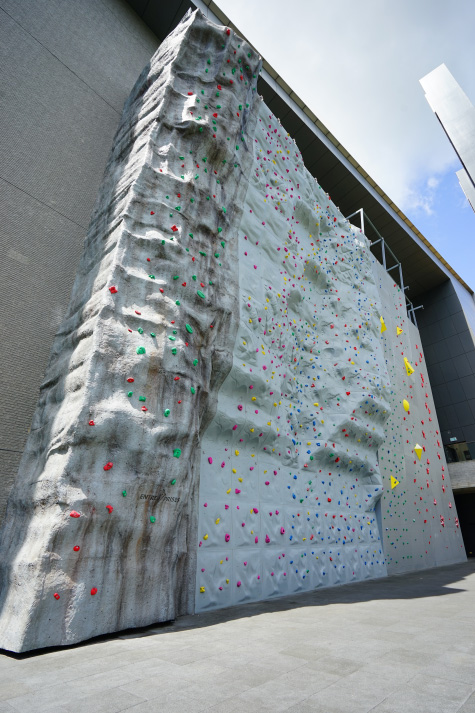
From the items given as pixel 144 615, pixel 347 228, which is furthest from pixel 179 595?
pixel 347 228

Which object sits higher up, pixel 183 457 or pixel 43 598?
pixel 183 457

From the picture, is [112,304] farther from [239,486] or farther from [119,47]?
[119,47]

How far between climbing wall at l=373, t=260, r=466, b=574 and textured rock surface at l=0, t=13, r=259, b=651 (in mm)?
5031

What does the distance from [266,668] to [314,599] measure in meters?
2.87

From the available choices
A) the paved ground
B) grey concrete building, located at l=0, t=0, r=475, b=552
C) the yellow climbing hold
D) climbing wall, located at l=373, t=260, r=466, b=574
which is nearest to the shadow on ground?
the paved ground

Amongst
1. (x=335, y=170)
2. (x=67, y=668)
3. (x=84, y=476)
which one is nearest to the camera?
(x=67, y=668)

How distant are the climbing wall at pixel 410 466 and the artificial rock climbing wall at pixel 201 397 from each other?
138mm

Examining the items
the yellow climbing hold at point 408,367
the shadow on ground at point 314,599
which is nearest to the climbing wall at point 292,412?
the shadow on ground at point 314,599

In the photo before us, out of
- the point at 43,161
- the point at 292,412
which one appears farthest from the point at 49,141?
the point at 292,412

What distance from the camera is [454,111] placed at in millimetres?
12477

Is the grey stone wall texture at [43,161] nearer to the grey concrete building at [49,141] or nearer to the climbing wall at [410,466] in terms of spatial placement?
the grey concrete building at [49,141]

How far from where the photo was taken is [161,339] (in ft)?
12.6

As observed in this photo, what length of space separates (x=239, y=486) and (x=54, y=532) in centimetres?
236

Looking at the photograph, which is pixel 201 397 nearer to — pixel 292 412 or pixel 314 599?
pixel 292 412
